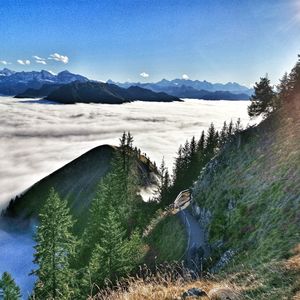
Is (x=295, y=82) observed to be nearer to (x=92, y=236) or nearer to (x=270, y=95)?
(x=270, y=95)

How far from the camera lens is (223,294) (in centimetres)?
790

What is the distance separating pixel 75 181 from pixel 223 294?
118m

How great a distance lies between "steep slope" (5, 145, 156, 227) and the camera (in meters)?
117

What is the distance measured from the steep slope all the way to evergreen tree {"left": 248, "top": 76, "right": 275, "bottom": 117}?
55614 mm

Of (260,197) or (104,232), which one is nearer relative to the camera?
(260,197)

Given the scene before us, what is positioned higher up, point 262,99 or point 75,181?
point 262,99

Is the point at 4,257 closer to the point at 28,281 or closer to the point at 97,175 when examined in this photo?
the point at 28,281

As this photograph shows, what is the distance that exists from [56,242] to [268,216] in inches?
874

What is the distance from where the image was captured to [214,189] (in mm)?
47812

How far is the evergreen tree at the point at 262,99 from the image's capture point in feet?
242

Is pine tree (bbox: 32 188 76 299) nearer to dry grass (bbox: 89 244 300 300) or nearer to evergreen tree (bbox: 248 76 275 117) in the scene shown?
dry grass (bbox: 89 244 300 300)

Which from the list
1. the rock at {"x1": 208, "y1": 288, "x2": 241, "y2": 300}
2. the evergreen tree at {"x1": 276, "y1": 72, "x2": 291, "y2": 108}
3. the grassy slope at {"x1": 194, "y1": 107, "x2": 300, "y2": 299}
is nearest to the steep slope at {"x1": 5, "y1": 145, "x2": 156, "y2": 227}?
the evergreen tree at {"x1": 276, "y1": 72, "x2": 291, "y2": 108}

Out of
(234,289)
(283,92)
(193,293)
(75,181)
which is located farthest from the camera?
(75,181)

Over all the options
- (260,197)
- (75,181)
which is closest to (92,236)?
(260,197)
